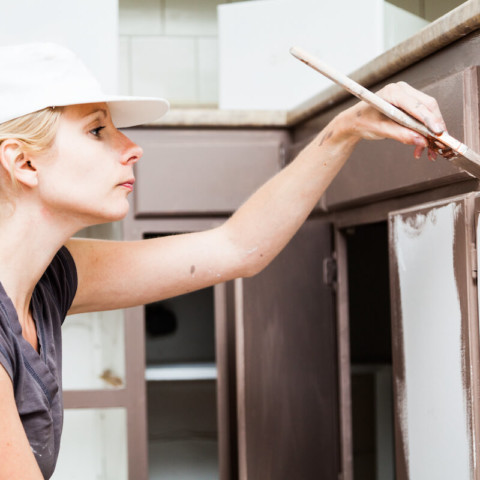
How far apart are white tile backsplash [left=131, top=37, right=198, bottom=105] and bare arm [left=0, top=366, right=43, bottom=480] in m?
1.89

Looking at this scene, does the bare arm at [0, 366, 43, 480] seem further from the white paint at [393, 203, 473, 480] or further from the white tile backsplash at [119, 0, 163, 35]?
the white tile backsplash at [119, 0, 163, 35]

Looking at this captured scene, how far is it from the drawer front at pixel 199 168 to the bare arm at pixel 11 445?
95 centimetres

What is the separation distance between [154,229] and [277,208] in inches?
28.3

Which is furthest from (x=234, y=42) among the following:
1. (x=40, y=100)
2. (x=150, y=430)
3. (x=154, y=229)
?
(x=150, y=430)

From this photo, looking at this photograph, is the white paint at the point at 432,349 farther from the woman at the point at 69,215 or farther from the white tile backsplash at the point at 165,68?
the white tile backsplash at the point at 165,68

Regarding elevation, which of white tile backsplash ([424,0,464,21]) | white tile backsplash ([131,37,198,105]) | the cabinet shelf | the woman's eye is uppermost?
white tile backsplash ([131,37,198,105])

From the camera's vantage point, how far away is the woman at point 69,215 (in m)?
0.95

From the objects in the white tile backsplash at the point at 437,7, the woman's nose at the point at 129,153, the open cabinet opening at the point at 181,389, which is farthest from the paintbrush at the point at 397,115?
the open cabinet opening at the point at 181,389

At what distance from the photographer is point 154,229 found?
1.80m

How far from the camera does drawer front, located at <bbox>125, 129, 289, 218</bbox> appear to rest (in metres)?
1.78

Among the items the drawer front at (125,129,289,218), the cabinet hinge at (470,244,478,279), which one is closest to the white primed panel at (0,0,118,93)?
the drawer front at (125,129,289,218)

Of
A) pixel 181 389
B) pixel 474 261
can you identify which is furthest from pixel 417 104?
pixel 181 389

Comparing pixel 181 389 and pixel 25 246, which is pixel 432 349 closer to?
pixel 25 246

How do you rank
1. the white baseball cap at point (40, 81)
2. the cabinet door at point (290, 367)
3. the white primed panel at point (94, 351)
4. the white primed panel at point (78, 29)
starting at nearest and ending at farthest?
the white baseball cap at point (40, 81), the cabinet door at point (290, 367), the white primed panel at point (78, 29), the white primed panel at point (94, 351)
